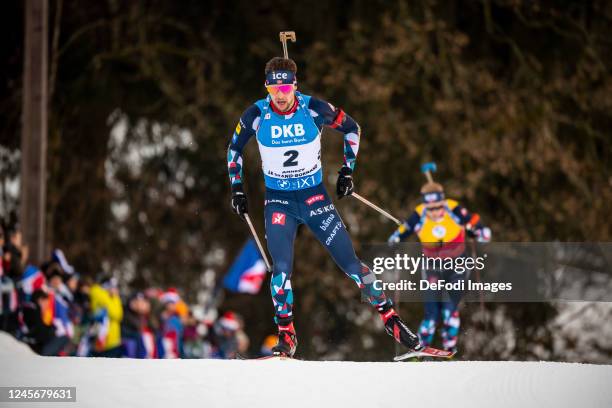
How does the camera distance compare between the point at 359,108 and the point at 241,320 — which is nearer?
the point at 359,108

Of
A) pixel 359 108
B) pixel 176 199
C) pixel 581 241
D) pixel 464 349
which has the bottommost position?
pixel 464 349

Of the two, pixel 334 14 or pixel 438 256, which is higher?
pixel 334 14

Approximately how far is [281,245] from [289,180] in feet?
1.65

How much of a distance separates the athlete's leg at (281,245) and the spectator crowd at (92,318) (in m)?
1.21

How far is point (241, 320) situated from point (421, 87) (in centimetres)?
554

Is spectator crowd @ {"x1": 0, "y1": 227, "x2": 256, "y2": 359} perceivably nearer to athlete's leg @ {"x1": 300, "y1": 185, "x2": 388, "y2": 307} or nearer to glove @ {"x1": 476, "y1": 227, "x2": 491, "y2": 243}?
athlete's leg @ {"x1": 300, "y1": 185, "x2": 388, "y2": 307}

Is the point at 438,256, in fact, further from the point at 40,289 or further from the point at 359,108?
the point at 359,108

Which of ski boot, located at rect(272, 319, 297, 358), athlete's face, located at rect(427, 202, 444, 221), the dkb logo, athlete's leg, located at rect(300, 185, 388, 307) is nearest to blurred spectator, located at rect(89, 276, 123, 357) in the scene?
athlete's face, located at rect(427, 202, 444, 221)

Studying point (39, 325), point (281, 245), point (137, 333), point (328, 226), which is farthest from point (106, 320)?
point (328, 226)

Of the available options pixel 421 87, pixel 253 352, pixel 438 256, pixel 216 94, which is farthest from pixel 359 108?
pixel 438 256

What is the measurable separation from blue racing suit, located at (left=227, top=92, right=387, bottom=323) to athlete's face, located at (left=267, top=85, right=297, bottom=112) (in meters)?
0.06

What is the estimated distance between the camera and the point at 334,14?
18203mm

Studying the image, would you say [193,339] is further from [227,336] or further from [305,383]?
[305,383]

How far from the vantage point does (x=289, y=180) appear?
772cm
